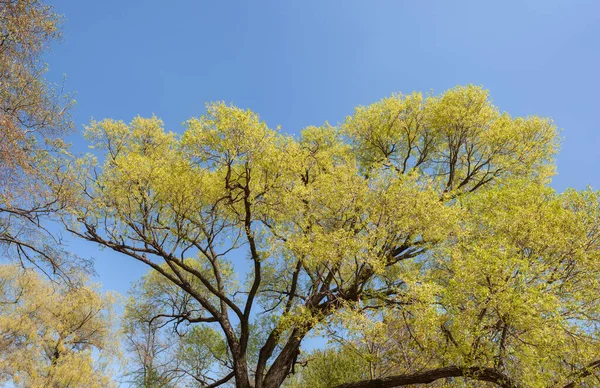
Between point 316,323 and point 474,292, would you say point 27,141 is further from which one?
point 474,292

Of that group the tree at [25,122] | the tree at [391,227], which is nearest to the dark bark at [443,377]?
the tree at [391,227]

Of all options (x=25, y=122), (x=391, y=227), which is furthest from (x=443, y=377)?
(x=25, y=122)

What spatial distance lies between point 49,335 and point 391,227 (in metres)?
18.3

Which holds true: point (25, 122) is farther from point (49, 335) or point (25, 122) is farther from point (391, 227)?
point (49, 335)

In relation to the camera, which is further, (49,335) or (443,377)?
(49,335)

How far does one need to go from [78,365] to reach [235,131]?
15.1m

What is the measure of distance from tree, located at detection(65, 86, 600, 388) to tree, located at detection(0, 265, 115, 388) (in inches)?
282

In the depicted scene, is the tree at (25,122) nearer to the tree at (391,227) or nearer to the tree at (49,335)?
the tree at (391,227)

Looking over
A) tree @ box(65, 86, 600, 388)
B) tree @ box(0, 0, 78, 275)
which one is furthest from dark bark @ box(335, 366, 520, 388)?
tree @ box(0, 0, 78, 275)

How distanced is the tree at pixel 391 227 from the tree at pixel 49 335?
7.16 meters

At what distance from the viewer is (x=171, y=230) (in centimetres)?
1221

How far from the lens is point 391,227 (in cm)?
1012

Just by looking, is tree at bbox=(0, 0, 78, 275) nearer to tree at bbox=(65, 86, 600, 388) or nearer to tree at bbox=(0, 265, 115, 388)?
tree at bbox=(65, 86, 600, 388)

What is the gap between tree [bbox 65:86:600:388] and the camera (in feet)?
26.1
